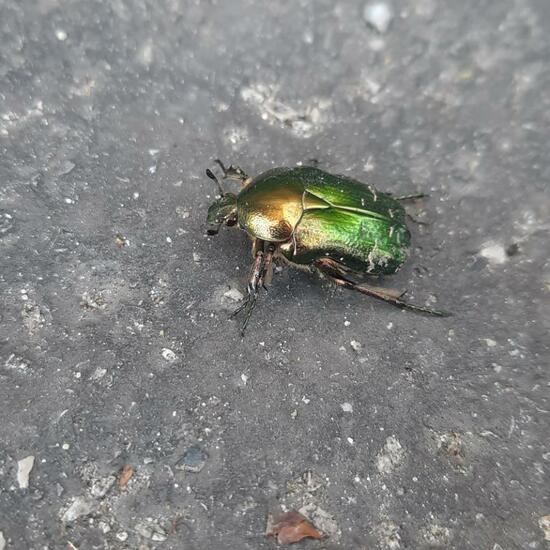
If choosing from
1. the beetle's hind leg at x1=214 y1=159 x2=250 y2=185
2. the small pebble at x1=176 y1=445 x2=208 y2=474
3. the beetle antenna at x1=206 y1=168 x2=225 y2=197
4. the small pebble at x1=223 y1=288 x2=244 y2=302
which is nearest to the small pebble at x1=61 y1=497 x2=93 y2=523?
the small pebble at x1=176 y1=445 x2=208 y2=474

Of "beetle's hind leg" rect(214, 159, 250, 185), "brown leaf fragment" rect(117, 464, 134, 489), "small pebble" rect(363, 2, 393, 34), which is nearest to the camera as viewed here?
"brown leaf fragment" rect(117, 464, 134, 489)

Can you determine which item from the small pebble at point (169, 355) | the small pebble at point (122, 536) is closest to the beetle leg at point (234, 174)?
the small pebble at point (169, 355)

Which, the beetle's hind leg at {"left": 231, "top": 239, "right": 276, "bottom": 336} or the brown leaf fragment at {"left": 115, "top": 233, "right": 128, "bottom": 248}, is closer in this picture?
the beetle's hind leg at {"left": 231, "top": 239, "right": 276, "bottom": 336}

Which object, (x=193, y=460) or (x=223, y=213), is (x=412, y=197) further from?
(x=193, y=460)

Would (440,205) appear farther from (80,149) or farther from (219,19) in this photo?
(80,149)

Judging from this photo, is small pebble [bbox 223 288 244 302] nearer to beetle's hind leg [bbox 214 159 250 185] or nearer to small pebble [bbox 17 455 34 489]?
beetle's hind leg [bbox 214 159 250 185]

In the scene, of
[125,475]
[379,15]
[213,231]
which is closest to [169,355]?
[125,475]
